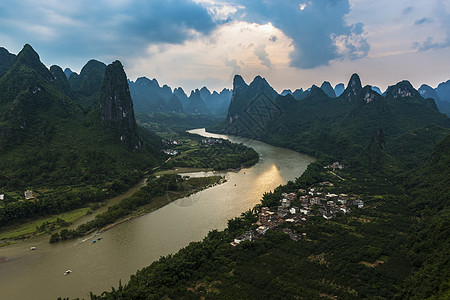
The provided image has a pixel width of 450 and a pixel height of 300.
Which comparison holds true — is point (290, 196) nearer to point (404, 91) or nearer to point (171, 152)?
point (171, 152)

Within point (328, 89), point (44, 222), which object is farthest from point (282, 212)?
point (328, 89)

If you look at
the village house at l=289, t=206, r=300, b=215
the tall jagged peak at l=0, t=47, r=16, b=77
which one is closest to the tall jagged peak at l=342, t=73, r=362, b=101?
the village house at l=289, t=206, r=300, b=215

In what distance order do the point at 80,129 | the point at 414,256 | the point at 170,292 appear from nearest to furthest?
the point at 170,292, the point at 414,256, the point at 80,129

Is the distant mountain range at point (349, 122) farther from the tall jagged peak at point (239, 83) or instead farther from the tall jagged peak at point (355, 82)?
the tall jagged peak at point (239, 83)

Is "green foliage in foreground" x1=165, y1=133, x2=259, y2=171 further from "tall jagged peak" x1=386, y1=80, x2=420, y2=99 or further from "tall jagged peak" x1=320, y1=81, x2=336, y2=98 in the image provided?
"tall jagged peak" x1=320, y1=81, x2=336, y2=98

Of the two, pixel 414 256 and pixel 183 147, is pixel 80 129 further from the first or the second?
pixel 414 256

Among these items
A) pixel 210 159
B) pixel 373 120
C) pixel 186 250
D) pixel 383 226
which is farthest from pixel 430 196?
pixel 373 120

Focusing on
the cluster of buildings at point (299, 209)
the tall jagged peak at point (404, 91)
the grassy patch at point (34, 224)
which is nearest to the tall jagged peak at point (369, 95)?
the tall jagged peak at point (404, 91)

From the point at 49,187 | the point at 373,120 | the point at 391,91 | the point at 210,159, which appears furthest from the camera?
the point at 391,91
